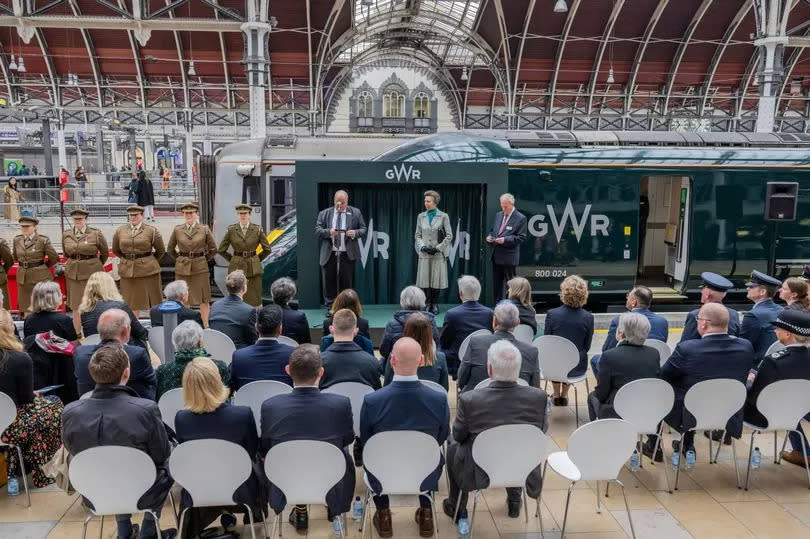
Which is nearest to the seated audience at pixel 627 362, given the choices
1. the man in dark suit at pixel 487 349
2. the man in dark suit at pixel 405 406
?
the man in dark suit at pixel 487 349

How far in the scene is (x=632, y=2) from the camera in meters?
26.3

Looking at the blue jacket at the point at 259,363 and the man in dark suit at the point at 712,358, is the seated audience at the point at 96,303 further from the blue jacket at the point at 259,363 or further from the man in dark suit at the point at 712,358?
the man in dark suit at the point at 712,358

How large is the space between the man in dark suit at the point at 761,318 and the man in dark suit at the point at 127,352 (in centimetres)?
507

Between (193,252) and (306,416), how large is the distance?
5.62 m

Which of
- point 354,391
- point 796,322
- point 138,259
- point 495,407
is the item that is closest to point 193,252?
point 138,259

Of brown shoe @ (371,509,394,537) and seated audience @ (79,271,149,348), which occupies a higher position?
seated audience @ (79,271,149,348)

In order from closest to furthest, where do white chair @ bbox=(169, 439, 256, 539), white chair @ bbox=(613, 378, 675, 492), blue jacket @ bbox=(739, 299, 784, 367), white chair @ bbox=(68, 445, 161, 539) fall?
white chair @ bbox=(68, 445, 161, 539)
white chair @ bbox=(169, 439, 256, 539)
white chair @ bbox=(613, 378, 675, 492)
blue jacket @ bbox=(739, 299, 784, 367)

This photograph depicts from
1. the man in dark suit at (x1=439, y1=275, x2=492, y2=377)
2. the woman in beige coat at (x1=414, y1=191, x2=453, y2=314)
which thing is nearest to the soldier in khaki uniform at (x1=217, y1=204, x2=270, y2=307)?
the woman in beige coat at (x1=414, y1=191, x2=453, y2=314)

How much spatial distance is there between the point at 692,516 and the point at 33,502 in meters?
4.61

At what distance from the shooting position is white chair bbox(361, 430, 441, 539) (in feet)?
11.7

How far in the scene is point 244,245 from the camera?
8508 millimetres

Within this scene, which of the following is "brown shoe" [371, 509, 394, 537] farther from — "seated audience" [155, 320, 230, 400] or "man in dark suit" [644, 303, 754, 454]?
"man in dark suit" [644, 303, 754, 454]

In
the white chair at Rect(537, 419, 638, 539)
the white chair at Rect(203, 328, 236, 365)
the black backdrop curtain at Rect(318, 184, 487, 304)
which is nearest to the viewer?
the white chair at Rect(537, 419, 638, 539)

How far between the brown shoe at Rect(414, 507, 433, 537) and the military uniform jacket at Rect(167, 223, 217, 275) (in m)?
5.63
